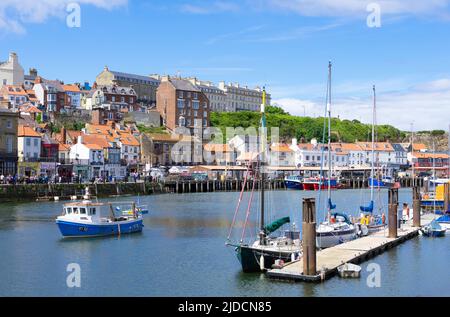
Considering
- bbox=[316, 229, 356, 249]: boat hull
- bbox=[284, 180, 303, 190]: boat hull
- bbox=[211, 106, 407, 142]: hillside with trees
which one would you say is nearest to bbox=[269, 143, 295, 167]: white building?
bbox=[211, 106, 407, 142]: hillside with trees

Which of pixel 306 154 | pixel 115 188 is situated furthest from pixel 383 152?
pixel 115 188

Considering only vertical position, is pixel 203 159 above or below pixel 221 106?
below

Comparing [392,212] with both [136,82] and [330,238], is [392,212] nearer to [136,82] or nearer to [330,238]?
[330,238]

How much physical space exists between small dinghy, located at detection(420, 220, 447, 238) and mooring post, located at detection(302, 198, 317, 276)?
58.9 ft

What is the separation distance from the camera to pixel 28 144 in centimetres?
8425

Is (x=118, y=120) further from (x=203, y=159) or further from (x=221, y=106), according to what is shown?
(x=221, y=106)

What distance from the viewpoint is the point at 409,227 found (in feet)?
146

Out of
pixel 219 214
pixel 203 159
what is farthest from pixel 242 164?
pixel 219 214

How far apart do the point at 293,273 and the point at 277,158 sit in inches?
4062

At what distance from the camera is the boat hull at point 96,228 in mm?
40938

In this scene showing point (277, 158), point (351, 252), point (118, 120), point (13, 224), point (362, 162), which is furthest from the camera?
point (362, 162)

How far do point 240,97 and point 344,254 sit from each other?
482ft

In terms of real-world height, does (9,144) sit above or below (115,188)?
above

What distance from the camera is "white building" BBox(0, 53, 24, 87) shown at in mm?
120875
